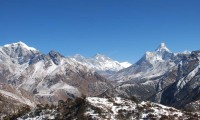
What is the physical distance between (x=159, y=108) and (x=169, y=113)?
101 inches

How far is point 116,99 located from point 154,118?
30.7 feet

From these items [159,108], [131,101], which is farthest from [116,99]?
[159,108]

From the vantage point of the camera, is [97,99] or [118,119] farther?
[97,99]

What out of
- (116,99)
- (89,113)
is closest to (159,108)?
(116,99)

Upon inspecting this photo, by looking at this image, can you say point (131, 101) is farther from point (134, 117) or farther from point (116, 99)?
point (134, 117)

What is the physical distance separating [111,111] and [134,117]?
3.44m

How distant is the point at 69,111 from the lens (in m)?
53.9

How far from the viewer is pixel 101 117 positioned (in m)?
49.2

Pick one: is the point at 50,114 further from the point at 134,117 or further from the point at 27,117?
the point at 134,117

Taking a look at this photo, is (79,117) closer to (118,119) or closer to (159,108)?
(118,119)

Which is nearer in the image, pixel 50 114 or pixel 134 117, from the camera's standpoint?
pixel 134 117

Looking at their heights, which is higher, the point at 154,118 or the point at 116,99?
the point at 116,99

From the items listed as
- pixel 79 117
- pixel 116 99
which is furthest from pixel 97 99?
pixel 79 117

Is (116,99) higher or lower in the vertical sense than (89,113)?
higher
